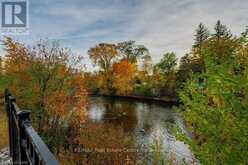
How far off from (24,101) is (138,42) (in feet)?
91.8

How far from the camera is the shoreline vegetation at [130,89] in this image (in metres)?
2.49

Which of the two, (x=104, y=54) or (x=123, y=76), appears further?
(x=104, y=54)

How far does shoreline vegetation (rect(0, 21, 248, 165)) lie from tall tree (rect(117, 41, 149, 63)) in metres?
2.47

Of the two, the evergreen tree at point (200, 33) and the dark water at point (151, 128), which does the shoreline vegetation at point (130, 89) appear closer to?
the dark water at point (151, 128)

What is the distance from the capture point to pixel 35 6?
9.91m

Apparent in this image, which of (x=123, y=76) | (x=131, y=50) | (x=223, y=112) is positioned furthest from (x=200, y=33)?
(x=223, y=112)

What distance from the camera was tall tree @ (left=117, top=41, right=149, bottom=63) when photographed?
35219 mm

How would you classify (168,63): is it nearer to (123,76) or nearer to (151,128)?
(123,76)

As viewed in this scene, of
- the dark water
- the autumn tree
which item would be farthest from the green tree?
the autumn tree

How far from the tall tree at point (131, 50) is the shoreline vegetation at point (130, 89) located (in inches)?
97.1

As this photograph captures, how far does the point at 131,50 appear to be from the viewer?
3569cm

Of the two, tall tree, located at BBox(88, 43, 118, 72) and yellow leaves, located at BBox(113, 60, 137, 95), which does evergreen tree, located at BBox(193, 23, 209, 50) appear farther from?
tall tree, located at BBox(88, 43, 118, 72)

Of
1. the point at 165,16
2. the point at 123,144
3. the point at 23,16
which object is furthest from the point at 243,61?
the point at 165,16

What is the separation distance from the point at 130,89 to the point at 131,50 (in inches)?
298
